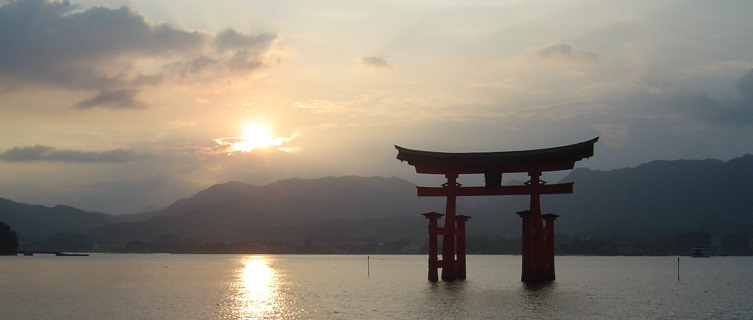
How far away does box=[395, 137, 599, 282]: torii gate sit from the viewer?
46219mm

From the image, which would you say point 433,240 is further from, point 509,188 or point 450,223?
point 509,188

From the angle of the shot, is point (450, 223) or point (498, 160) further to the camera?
point (450, 223)

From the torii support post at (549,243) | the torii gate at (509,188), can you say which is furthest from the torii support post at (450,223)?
the torii support post at (549,243)

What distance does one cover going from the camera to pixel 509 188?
1925 inches

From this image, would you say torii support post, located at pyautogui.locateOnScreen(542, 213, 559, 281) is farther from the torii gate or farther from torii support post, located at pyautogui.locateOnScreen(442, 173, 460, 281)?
torii support post, located at pyautogui.locateOnScreen(442, 173, 460, 281)

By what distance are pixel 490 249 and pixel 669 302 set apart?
6104 inches

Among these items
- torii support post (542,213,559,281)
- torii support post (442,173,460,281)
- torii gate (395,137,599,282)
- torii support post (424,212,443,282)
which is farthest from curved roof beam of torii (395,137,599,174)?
torii support post (542,213,559,281)

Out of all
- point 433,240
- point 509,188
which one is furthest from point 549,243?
point 433,240

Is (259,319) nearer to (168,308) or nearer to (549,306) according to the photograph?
(168,308)

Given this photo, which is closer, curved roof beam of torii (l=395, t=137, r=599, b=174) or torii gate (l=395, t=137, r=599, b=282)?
curved roof beam of torii (l=395, t=137, r=599, b=174)

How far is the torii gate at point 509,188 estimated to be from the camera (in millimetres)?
46219

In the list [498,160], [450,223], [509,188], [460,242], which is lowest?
[460,242]

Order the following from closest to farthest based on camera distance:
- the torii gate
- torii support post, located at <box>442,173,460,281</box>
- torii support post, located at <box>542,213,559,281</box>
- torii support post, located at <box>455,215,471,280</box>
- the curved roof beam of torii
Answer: the curved roof beam of torii, the torii gate, torii support post, located at <box>442,173,460,281</box>, torii support post, located at <box>542,213,559,281</box>, torii support post, located at <box>455,215,471,280</box>

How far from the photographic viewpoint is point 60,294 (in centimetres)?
5312
